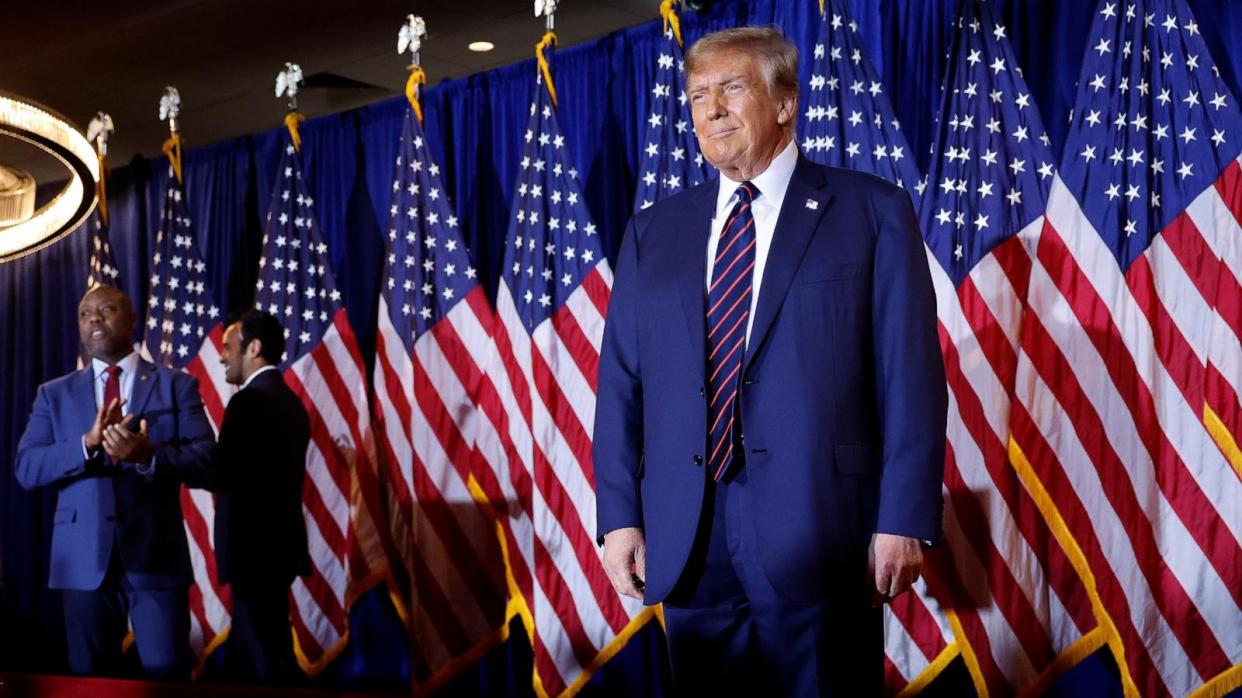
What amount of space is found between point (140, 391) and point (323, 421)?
1159 mm

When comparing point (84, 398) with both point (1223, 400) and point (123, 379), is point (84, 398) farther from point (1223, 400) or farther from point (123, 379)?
point (1223, 400)

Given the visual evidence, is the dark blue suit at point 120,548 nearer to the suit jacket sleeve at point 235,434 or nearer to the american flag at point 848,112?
the suit jacket sleeve at point 235,434

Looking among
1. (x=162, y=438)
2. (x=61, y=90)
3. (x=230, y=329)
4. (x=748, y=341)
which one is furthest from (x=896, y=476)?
(x=61, y=90)

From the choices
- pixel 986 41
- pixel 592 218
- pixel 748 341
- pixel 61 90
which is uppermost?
pixel 61 90

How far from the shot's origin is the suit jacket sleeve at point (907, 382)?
1841 millimetres

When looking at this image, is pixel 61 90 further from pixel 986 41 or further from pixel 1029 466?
pixel 1029 466

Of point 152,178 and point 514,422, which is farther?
point 152,178

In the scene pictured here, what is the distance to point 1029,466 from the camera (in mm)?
3422

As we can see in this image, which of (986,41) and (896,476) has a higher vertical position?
(986,41)

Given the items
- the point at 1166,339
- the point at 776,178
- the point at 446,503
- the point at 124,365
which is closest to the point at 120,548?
the point at 124,365

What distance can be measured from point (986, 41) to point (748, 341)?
Answer: 211 centimetres

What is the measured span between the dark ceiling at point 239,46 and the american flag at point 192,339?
575mm

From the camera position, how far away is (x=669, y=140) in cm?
417

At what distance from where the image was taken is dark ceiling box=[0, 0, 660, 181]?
486 cm
